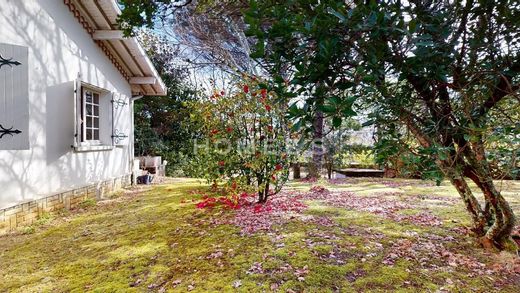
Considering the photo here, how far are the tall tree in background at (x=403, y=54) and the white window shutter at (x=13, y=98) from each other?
4083mm

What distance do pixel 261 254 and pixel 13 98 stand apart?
3.96 metres

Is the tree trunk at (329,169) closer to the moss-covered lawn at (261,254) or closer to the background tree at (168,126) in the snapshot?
the background tree at (168,126)

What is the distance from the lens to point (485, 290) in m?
2.45

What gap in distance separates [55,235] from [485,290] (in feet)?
16.7

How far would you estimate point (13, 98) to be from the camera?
4.18 metres

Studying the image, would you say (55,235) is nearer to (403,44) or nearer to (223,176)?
(223,176)

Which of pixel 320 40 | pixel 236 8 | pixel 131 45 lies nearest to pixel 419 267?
pixel 320 40

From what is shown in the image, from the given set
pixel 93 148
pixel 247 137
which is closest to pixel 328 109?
pixel 247 137

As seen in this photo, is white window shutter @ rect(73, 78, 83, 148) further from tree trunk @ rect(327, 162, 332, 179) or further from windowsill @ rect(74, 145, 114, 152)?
tree trunk @ rect(327, 162, 332, 179)

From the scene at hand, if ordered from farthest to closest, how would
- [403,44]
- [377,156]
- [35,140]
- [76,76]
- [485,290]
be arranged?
[76,76] → [35,140] → [485,290] → [377,156] → [403,44]

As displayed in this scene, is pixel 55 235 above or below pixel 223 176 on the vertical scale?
below

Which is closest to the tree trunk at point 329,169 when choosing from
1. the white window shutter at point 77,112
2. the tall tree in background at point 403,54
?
the white window shutter at point 77,112

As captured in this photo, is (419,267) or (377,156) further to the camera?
(419,267)

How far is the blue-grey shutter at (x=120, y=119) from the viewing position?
24.0ft
